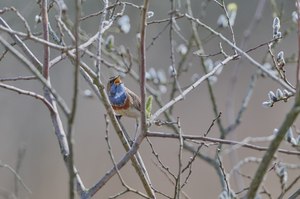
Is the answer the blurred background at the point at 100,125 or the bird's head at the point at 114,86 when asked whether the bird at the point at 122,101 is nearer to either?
the bird's head at the point at 114,86

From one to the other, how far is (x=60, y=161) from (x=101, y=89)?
13.1 feet

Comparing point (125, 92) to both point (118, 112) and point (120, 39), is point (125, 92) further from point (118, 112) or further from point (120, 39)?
point (120, 39)

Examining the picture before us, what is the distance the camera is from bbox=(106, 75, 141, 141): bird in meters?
2.20

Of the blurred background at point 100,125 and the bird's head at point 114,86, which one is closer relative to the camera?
the bird's head at point 114,86

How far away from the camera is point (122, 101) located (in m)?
2.23

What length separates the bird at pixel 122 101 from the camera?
2.20 meters

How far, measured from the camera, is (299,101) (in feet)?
3.37

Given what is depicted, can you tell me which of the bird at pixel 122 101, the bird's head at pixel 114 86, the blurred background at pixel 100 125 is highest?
the blurred background at pixel 100 125

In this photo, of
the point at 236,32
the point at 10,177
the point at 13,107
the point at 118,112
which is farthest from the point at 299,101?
the point at 236,32

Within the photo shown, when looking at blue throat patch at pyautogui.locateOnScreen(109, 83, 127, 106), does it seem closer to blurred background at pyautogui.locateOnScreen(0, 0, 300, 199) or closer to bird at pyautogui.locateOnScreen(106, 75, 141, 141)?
bird at pyautogui.locateOnScreen(106, 75, 141, 141)

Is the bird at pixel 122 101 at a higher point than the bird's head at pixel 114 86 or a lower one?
lower

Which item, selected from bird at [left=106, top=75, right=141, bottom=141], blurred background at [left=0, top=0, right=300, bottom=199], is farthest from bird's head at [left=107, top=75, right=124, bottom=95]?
blurred background at [left=0, top=0, right=300, bottom=199]

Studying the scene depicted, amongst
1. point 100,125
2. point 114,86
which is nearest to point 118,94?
point 114,86

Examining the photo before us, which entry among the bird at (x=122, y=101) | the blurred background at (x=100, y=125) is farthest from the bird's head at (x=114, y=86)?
the blurred background at (x=100, y=125)
